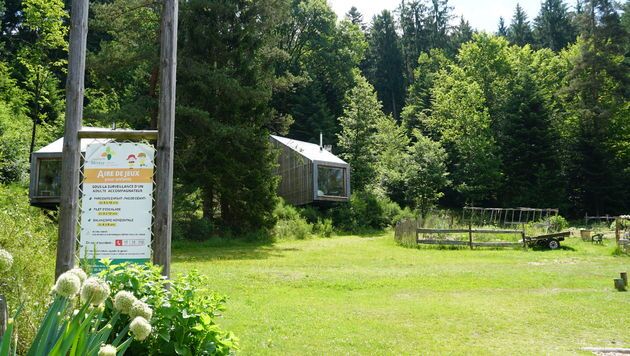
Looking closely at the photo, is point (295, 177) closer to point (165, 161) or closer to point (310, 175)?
point (310, 175)

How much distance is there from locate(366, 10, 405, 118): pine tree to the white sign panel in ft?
202

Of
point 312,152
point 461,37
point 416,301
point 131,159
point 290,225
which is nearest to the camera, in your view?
point 131,159

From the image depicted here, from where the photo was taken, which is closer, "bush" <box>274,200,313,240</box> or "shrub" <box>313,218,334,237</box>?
"bush" <box>274,200,313,240</box>

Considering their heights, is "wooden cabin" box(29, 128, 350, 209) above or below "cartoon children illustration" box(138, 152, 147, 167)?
above

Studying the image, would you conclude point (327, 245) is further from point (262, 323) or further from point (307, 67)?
point (307, 67)

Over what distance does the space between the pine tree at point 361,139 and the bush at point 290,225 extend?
1008cm

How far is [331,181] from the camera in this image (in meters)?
31.0

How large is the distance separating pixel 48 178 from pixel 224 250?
9240mm

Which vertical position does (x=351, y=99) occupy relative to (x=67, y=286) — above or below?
above

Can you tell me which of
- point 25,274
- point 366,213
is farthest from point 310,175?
point 25,274

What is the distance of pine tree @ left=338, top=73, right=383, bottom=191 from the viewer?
36.6 metres

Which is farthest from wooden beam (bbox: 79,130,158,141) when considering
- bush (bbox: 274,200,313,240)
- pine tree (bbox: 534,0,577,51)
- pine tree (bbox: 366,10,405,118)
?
pine tree (bbox: 534,0,577,51)

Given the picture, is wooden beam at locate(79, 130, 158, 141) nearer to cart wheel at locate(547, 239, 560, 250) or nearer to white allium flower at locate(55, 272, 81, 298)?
white allium flower at locate(55, 272, 81, 298)

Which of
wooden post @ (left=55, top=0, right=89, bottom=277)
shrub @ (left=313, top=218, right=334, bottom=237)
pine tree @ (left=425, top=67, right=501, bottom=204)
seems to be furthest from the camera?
pine tree @ (left=425, top=67, right=501, bottom=204)
